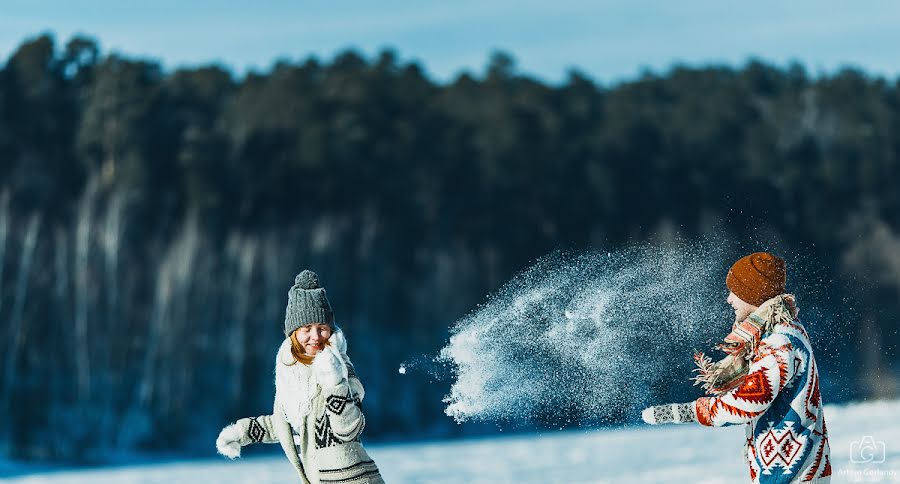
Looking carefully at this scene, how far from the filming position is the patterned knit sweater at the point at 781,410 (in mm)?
4449

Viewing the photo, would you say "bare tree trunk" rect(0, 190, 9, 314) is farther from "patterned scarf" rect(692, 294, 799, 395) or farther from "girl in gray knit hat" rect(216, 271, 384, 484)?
"patterned scarf" rect(692, 294, 799, 395)

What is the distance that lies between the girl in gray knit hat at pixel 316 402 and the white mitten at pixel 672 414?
0.92m

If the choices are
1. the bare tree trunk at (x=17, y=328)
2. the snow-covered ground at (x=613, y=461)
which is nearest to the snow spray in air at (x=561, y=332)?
the snow-covered ground at (x=613, y=461)

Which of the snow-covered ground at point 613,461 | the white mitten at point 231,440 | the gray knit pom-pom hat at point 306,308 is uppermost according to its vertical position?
the gray knit pom-pom hat at point 306,308

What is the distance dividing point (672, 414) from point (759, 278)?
1.74 feet

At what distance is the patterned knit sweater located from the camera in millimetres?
4449

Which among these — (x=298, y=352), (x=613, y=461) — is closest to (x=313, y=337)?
(x=298, y=352)

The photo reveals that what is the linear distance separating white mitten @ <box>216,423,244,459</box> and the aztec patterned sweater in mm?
180

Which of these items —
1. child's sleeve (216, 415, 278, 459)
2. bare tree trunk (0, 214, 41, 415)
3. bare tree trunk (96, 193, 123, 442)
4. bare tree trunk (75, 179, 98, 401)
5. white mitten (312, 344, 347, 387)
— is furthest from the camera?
bare tree trunk (96, 193, 123, 442)

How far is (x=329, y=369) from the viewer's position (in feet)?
14.6

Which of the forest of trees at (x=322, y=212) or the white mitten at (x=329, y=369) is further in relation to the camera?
the forest of trees at (x=322, y=212)

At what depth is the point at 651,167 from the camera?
135 ft

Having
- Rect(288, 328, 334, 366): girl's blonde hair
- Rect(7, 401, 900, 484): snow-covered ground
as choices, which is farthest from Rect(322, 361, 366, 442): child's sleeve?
Rect(7, 401, 900, 484): snow-covered ground

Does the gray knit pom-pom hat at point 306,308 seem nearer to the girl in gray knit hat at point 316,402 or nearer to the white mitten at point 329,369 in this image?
the girl in gray knit hat at point 316,402
